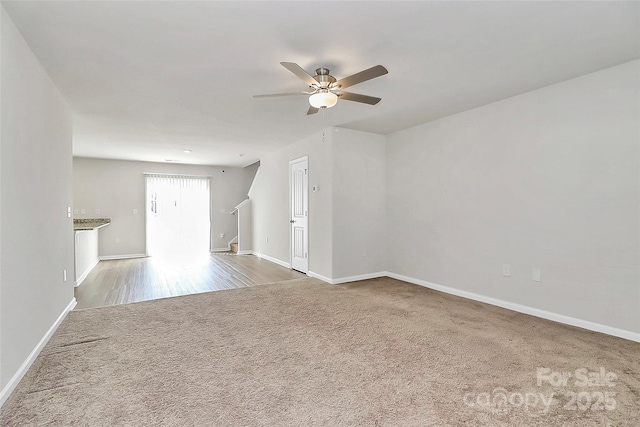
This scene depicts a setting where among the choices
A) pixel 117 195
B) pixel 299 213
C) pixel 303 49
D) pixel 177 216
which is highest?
pixel 303 49

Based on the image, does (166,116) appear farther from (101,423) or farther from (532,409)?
(532,409)

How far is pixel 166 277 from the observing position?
17.8 ft

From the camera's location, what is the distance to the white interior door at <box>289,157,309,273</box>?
553 centimetres

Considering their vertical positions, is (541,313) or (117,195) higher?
(117,195)

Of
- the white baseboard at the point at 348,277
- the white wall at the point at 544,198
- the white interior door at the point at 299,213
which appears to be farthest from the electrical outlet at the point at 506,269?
the white interior door at the point at 299,213

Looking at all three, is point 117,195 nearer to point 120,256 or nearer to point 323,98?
point 120,256

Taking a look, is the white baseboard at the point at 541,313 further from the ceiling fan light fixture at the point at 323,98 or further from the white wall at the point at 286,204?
the ceiling fan light fixture at the point at 323,98

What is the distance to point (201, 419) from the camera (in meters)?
1.73

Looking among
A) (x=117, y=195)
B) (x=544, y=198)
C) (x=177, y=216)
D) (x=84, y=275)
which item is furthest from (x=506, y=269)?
(x=117, y=195)

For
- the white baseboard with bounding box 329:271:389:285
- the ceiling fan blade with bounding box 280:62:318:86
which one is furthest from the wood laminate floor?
the ceiling fan blade with bounding box 280:62:318:86

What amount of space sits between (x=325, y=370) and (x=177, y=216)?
7388 millimetres

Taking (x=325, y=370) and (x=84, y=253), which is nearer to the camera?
(x=325, y=370)

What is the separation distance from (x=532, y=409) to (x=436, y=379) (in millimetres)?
546

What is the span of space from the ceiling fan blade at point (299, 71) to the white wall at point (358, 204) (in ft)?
7.72
